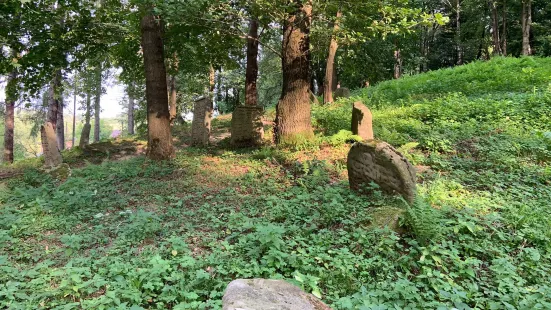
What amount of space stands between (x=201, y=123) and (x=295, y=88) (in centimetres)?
422

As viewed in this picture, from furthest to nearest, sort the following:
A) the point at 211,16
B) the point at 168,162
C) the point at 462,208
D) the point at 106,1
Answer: the point at 106,1 < the point at 168,162 < the point at 211,16 < the point at 462,208

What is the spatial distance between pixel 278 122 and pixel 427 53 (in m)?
27.0

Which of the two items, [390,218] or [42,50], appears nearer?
[390,218]

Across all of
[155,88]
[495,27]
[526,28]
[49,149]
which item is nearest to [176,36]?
[155,88]

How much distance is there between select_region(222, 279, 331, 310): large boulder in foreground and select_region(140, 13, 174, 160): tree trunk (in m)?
6.35

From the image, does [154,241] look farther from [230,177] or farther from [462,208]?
[462,208]

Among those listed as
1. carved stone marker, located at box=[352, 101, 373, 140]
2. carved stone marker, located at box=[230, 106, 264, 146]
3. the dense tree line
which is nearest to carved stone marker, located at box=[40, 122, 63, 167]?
the dense tree line

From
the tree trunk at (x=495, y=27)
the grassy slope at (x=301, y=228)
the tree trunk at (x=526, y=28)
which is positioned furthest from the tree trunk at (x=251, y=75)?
the tree trunk at (x=495, y=27)

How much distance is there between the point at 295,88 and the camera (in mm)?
8328

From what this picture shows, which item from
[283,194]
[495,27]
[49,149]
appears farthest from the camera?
[495,27]

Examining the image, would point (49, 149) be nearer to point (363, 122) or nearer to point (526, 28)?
point (363, 122)

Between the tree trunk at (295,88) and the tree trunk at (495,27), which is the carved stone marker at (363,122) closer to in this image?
the tree trunk at (295,88)

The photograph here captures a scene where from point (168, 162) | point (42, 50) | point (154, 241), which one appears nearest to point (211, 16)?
point (168, 162)

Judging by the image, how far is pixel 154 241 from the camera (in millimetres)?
4449
